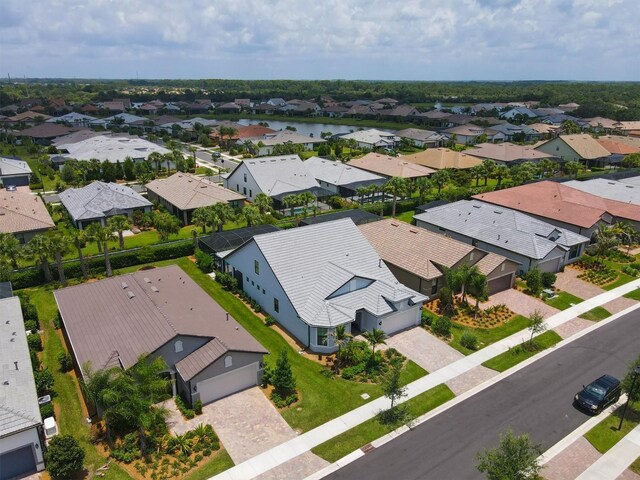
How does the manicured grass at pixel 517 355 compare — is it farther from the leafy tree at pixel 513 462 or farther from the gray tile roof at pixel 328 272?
the leafy tree at pixel 513 462

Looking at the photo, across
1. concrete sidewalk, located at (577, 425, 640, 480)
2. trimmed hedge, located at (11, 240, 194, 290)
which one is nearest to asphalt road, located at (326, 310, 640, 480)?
concrete sidewalk, located at (577, 425, 640, 480)

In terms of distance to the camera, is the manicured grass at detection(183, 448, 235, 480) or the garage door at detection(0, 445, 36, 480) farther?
the manicured grass at detection(183, 448, 235, 480)

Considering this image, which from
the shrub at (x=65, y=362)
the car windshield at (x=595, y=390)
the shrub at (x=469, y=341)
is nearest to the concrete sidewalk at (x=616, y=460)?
the car windshield at (x=595, y=390)

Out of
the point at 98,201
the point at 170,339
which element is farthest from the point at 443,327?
the point at 98,201

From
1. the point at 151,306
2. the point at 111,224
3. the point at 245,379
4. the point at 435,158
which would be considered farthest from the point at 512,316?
the point at 435,158

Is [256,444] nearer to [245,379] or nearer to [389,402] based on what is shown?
[245,379]

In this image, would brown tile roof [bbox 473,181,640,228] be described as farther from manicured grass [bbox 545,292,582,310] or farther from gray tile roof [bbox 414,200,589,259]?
manicured grass [bbox 545,292,582,310]
